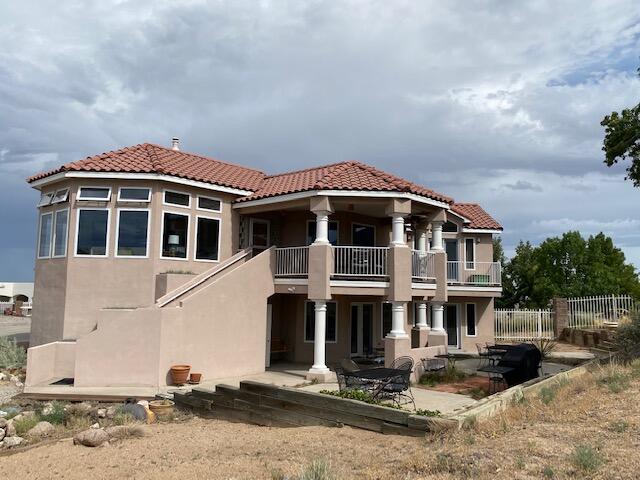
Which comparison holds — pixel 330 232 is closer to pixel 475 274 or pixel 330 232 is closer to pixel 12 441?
pixel 475 274

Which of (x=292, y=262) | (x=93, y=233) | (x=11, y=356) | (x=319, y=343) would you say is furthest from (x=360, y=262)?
(x=11, y=356)

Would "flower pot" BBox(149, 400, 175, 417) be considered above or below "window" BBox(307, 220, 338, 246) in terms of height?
below

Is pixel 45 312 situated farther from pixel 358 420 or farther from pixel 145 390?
pixel 358 420

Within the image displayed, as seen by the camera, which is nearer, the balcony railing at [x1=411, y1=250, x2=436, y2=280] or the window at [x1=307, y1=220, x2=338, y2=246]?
the balcony railing at [x1=411, y1=250, x2=436, y2=280]

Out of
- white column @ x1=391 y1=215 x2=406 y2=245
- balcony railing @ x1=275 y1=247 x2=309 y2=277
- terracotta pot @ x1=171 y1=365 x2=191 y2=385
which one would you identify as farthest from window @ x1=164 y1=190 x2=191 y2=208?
white column @ x1=391 y1=215 x2=406 y2=245

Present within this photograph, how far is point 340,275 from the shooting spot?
15.9 metres

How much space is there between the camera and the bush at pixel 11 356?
16.7 meters

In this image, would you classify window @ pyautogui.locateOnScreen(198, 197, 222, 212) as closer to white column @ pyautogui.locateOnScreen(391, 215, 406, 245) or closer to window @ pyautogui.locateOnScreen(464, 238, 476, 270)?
white column @ pyautogui.locateOnScreen(391, 215, 406, 245)

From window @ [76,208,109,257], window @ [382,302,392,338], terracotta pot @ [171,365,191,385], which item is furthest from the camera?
window @ [382,302,392,338]

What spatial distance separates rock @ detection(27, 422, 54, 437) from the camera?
10.8 metres

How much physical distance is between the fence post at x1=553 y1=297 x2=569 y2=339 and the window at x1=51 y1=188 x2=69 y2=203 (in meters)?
23.6

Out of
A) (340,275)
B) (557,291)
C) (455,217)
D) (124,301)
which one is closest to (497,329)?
(455,217)

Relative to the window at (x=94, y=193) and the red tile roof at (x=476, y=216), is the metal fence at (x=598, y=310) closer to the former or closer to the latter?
the red tile roof at (x=476, y=216)

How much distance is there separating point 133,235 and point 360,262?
7.38 m
